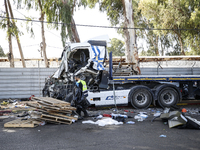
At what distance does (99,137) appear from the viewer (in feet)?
16.7

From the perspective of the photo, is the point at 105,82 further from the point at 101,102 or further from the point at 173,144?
the point at 173,144

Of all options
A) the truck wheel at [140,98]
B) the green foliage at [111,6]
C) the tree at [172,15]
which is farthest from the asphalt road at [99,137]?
the tree at [172,15]

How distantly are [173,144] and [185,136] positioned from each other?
0.81 meters

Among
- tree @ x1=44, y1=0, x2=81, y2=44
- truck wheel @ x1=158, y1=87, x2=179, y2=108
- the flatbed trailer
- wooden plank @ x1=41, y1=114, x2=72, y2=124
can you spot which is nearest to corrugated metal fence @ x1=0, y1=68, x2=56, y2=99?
tree @ x1=44, y1=0, x2=81, y2=44

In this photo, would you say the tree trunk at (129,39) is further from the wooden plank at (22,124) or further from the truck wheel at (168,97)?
the wooden plank at (22,124)

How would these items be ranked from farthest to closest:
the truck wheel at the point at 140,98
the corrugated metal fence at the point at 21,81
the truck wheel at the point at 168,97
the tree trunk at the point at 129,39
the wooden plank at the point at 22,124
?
the tree trunk at the point at 129,39, the corrugated metal fence at the point at 21,81, the truck wheel at the point at 168,97, the truck wheel at the point at 140,98, the wooden plank at the point at 22,124

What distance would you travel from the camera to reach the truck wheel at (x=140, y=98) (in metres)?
9.42

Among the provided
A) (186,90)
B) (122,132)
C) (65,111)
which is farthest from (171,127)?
(186,90)

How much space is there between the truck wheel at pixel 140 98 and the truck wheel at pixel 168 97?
561 mm

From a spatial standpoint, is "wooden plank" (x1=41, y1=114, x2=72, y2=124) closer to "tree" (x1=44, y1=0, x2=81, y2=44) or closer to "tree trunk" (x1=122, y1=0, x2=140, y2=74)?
"tree trunk" (x1=122, y1=0, x2=140, y2=74)

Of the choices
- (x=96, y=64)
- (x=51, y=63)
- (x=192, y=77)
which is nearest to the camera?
(x=96, y=64)

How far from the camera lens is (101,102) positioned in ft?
30.0

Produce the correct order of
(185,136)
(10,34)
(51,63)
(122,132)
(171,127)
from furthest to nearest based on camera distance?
(51,63) → (10,34) → (171,127) → (122,132) → (185,136)

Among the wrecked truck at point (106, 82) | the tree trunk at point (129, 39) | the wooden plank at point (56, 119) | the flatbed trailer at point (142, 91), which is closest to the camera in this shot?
the wooden plank at point (56, 119)
